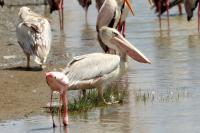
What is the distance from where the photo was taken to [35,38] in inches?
541

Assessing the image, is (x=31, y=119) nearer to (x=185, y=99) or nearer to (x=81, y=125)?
Result: (x=81, y=125)

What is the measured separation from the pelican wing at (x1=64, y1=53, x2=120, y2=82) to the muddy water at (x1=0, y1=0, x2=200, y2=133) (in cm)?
46

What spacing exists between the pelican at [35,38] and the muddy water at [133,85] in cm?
29

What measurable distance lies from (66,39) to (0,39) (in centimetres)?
158

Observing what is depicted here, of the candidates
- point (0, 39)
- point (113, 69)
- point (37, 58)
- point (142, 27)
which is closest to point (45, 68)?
point (37, 58)

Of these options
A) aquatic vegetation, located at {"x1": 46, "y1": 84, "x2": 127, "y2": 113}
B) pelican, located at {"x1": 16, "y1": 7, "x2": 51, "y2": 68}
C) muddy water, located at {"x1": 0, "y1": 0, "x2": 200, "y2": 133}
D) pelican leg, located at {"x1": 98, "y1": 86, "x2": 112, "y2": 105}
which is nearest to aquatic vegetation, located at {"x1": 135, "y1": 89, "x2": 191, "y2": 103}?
muddy water, located at {"x1": 0, "y1": 0, "x2": 200, "y2": 133}

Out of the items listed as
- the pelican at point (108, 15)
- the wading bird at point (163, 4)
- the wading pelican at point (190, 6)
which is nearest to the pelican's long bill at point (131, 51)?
the pelican at point (108, 15)

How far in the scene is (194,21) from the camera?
22391mm

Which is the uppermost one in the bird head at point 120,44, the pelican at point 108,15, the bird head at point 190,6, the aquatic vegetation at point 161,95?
the bird head at point 190,6

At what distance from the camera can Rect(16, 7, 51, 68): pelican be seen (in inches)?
533

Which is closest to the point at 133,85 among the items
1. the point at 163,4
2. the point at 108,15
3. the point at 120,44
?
the point at 120,44

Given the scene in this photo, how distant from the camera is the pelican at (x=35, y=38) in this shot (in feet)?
44.4

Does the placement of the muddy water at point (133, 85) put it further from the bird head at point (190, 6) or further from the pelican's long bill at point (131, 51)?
the pelican's long bill at point (131, 51)

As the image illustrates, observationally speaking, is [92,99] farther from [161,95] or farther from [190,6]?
[190,6]
